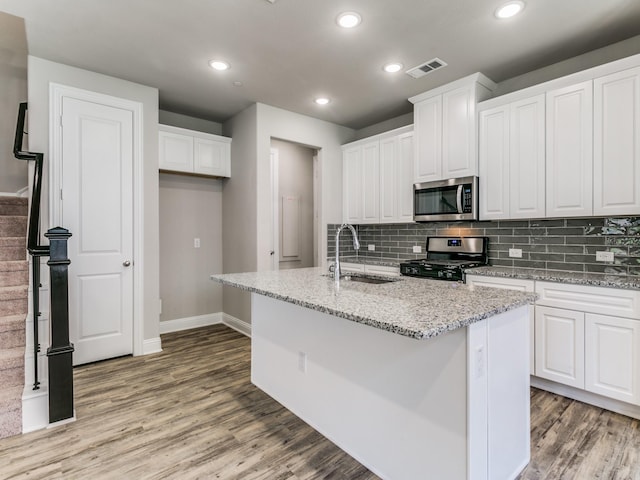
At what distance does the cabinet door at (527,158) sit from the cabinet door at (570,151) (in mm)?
59

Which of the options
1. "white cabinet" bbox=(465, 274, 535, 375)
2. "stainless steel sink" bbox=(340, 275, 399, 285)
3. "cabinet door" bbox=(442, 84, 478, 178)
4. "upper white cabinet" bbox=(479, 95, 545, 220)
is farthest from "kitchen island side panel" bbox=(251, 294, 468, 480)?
"cabinet door" bbox=(442, 84, 478, 178)

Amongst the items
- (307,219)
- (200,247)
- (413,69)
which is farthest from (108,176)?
(413,69)

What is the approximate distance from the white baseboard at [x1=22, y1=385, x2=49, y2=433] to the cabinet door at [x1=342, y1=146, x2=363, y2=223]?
3551 mm

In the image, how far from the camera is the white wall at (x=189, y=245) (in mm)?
4258

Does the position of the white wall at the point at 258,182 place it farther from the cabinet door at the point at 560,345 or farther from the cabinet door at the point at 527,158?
the cabinet door at the point at 560,345

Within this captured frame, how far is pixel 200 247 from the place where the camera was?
4.52 m

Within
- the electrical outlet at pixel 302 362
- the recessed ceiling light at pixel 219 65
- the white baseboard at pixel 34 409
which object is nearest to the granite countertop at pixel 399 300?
the electrical outlet at pixel 302 362

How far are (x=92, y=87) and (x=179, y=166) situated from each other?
3.60ft

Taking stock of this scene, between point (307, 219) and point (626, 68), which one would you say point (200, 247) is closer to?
point (307, 219)

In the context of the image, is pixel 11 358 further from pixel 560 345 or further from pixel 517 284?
pixel 560 345

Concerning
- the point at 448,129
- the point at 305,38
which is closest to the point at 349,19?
the point at 305,38

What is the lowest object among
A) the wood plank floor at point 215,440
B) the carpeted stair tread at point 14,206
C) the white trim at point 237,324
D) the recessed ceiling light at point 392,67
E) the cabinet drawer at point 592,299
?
the wood plank floor at point 215,440

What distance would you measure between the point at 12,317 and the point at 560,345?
13.4 ft

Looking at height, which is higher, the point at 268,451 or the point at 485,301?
the point at 485,301
